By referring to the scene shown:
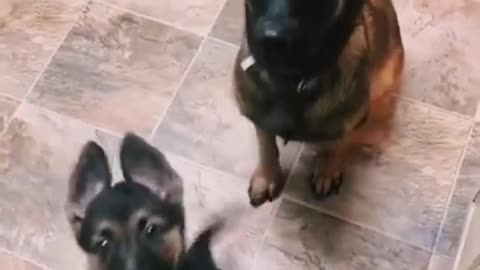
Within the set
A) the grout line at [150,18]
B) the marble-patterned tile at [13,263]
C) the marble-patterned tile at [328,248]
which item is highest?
the grout line at [150,18]

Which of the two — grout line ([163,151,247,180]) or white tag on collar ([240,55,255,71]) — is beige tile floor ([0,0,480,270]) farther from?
white tag on collar ([240,55,255,71])

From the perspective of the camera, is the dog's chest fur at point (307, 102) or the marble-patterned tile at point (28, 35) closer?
the dog's chest fur at point (307, 102)

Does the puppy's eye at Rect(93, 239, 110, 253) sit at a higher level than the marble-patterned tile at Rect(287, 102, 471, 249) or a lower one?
lower

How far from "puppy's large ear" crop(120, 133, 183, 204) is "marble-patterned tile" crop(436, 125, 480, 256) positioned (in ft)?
1.66

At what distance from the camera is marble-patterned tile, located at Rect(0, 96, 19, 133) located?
1.82 metres

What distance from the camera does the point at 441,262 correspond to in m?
1.65

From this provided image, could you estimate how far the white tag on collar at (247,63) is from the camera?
1426 millimetres

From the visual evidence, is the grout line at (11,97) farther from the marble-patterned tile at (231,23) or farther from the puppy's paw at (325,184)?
the puppy's paw at (325,184)

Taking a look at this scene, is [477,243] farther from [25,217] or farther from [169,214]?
[25,217]

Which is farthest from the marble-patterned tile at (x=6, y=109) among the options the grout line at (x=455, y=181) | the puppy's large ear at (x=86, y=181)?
the grout line at (x=455, y=181)

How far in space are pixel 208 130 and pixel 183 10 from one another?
31cm

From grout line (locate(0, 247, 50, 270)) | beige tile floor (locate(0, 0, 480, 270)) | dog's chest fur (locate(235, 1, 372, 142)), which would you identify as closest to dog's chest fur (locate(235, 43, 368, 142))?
dog's chest fur (locate(235, 1, 372, 142))

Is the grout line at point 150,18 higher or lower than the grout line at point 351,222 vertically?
higher

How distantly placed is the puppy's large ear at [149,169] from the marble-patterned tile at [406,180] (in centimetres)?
23
